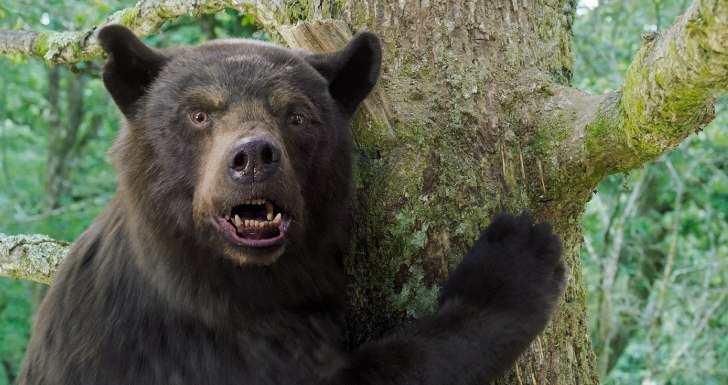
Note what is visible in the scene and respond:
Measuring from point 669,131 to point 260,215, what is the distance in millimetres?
1509

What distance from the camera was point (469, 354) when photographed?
9.73 ft

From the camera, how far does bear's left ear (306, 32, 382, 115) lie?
3094 mm

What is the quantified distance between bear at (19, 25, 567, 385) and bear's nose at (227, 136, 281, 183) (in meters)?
0.07

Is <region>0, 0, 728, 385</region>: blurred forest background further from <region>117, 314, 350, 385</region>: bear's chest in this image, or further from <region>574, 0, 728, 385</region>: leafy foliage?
<region>117, 314, 350, 385</region>: bear's chest

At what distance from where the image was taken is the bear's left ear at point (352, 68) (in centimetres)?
309

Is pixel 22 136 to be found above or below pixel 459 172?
below

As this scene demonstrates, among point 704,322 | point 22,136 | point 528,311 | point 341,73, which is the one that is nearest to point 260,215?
point 341,73

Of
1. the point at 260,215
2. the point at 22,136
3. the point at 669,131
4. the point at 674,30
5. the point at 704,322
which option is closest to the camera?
the point at 674,30

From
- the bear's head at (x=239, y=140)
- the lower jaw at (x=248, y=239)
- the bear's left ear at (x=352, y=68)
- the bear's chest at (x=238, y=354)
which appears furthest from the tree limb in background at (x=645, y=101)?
the bear's chest at (x=238, y=354)

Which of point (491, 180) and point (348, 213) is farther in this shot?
point (348, 213)

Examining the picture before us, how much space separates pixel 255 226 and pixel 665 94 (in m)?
1.52

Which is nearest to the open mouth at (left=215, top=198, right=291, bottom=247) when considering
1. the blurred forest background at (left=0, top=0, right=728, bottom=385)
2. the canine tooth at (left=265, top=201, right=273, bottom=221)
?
the canine tooth at (left=265, top=201, right=273, bottom=221)

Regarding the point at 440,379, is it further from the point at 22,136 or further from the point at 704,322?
the point at 22,136

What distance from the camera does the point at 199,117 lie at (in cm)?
305
